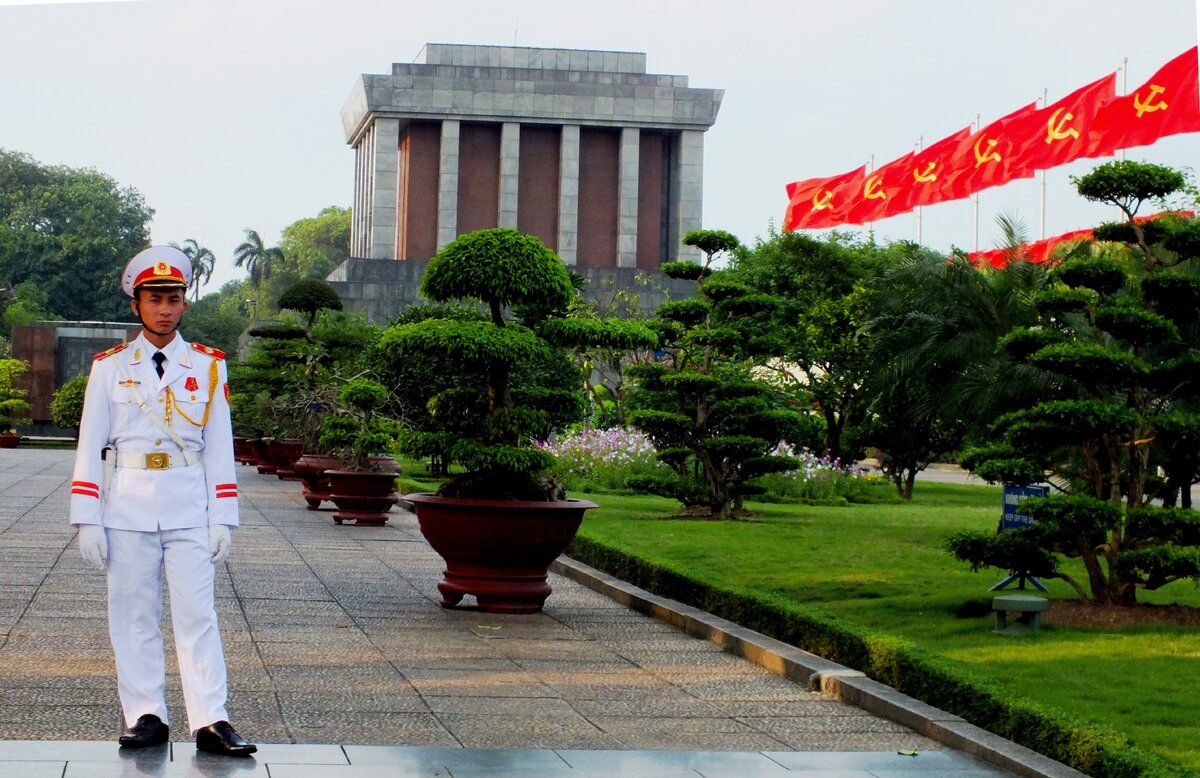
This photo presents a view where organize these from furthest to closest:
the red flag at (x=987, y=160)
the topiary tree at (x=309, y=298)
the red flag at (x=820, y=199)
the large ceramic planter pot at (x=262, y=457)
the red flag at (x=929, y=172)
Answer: the red flag at (x=820, y=199) → the red flag at (x=929, y=172) → the red flag at (x=987, y=160) → the large ceramic planter pot at (x=262, y=457) → the topiary tree at (x=309, y=298)

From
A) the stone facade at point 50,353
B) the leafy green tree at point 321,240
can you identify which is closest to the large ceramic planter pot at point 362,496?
the stone facade at point 50,353

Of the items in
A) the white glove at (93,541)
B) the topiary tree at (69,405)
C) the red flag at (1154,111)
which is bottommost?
the white glove at (93,541)

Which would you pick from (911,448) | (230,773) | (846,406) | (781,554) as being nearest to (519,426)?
(781,554)

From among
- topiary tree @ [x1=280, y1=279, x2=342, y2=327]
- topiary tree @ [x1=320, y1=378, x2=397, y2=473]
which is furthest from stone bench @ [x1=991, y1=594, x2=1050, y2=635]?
topiary tree @ [x1=280, y1=279, x2=342, y2=327]

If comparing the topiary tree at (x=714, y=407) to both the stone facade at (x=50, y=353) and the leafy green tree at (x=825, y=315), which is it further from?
the stone facade at (x=50, y=353)

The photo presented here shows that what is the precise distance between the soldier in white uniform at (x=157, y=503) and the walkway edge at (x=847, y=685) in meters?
3.01

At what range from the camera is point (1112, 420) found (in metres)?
9.63

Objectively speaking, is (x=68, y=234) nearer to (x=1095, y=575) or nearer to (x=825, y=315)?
(x=825, y=315)

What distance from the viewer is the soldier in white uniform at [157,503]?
599 cm

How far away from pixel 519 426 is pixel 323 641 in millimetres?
2430

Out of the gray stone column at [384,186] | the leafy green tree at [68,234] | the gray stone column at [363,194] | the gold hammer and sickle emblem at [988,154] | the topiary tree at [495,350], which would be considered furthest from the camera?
the leafy green tree at [68,234]

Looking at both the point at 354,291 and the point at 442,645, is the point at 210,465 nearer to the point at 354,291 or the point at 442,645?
the point at 442,645

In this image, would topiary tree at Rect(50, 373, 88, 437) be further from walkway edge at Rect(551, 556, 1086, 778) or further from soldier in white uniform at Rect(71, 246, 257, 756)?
soldier in white uniform at Rect(71, 246, 257, 756)

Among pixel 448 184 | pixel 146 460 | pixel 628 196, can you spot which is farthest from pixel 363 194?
pixel 146 460
